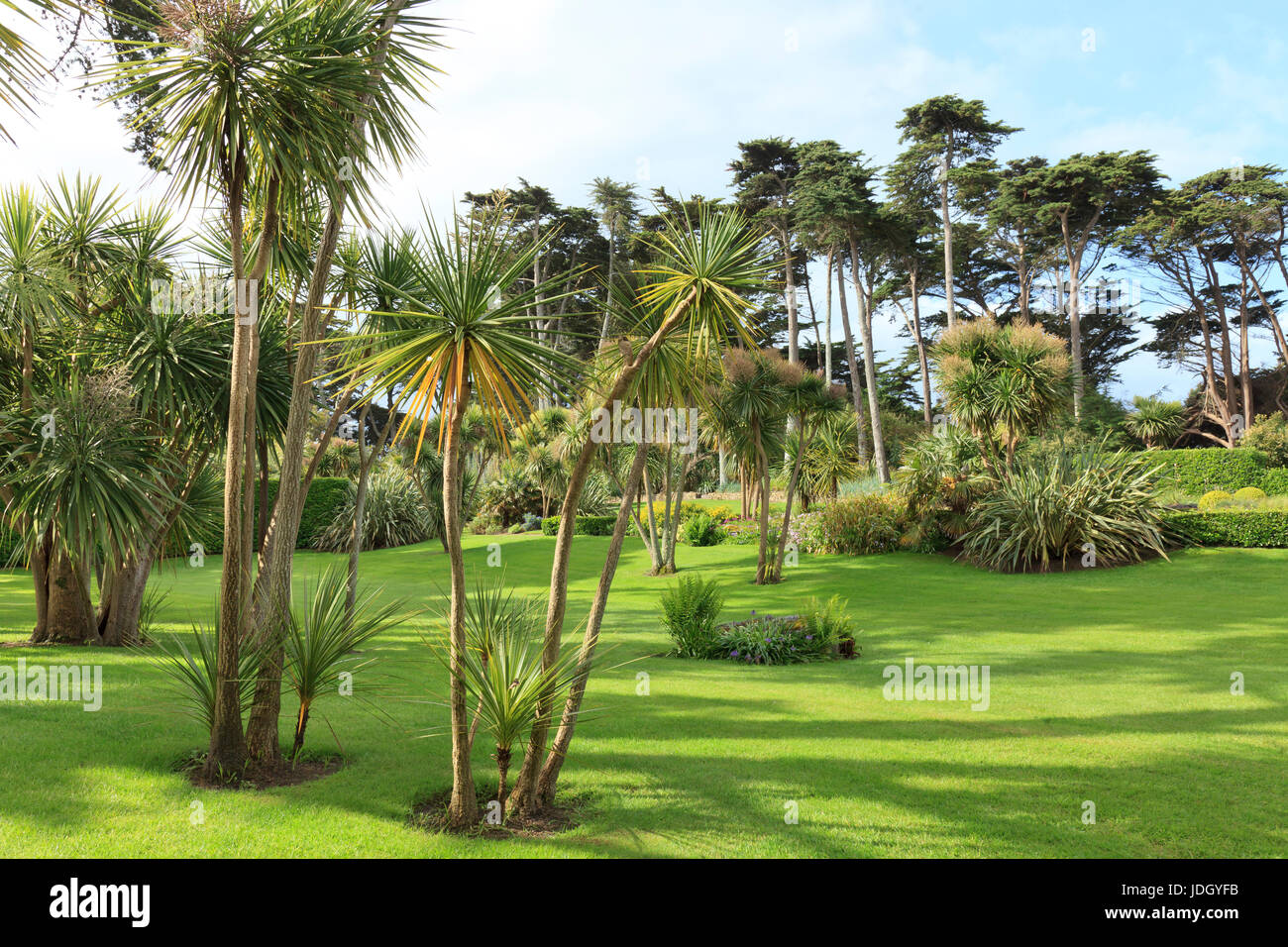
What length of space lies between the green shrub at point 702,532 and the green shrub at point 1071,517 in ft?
28.9

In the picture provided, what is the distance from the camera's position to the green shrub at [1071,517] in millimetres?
16938

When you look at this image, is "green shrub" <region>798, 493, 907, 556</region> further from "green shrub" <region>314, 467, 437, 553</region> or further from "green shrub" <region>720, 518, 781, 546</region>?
"green shrub" <region>314, 467, 437, 553</region>

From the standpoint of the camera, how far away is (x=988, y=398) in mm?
19078

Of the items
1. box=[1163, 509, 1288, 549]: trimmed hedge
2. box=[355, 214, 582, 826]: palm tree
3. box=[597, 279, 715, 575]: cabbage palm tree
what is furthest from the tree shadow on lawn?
box=[1163, 509, 1288, 549]: trimmed hedge

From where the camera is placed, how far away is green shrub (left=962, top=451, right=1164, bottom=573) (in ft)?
55.6

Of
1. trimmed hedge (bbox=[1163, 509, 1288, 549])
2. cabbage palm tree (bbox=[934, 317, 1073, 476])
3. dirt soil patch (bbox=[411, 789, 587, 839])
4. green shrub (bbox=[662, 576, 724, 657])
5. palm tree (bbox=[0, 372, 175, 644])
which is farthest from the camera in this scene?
cabbage palm tree (bbox=[934, 317, 1073, 476])

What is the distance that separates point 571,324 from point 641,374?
42.3m

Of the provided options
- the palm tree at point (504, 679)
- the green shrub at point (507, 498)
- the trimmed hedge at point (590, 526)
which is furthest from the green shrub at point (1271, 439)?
the palm tree at point (504, 679)

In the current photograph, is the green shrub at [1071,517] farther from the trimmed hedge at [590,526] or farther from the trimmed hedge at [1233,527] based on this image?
the trimmed hedge at [590,526]

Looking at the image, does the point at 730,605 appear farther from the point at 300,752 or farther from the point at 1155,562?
the point at 300,752

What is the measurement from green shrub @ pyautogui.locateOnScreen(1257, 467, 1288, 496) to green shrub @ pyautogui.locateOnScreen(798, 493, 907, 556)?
14230 mm

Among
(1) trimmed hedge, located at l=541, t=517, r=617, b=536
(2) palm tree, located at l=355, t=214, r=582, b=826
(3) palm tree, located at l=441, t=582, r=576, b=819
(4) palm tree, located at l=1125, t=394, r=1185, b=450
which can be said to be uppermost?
(4) palm tree, located at l=1125, t=394, r=1185, b=450

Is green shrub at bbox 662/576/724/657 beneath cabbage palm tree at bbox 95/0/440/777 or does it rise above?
beneath
